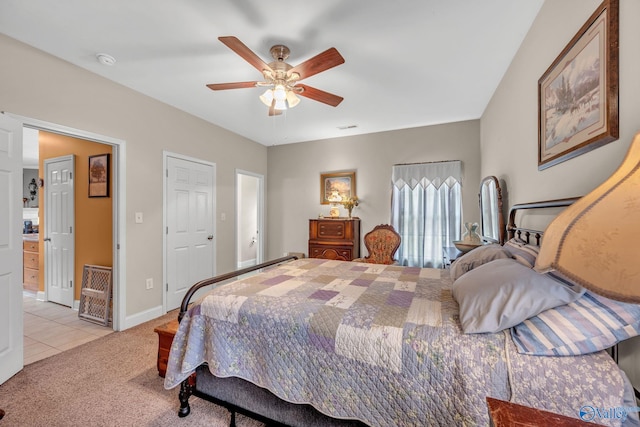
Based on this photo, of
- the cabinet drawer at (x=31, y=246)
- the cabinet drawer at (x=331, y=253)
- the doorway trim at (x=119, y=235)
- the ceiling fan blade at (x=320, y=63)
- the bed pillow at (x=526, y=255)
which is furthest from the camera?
the cabinet drawer at (x=331, y=253)

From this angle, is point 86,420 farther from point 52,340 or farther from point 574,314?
point 574,314

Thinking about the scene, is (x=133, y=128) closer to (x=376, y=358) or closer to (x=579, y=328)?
(x=376, y=358)

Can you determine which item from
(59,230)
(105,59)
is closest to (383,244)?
(105,59)

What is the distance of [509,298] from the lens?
42.1 inches

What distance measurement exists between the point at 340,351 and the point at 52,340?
321 centimetres

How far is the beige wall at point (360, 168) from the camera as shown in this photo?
3.92 metres

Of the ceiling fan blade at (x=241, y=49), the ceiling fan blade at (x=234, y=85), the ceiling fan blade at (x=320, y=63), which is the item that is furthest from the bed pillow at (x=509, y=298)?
the ceiling fan blade at (x=234, y=85)

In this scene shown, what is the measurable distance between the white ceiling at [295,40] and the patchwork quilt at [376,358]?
75.2 inches

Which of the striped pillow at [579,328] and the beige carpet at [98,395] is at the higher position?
the striped pillow at [579,328]

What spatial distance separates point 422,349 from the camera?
3.58 ft

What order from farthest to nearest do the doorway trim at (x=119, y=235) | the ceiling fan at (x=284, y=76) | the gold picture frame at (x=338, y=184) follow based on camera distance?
the gold picture frame at (x=338, y=184), the doorway trim at (x=119, y=235), the ceiling fan at (x=284, y=76)

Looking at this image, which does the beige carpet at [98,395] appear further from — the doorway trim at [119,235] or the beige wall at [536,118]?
the beige wall at [536,118]

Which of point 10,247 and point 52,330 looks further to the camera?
point 52,330

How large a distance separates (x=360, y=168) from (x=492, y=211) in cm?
225
